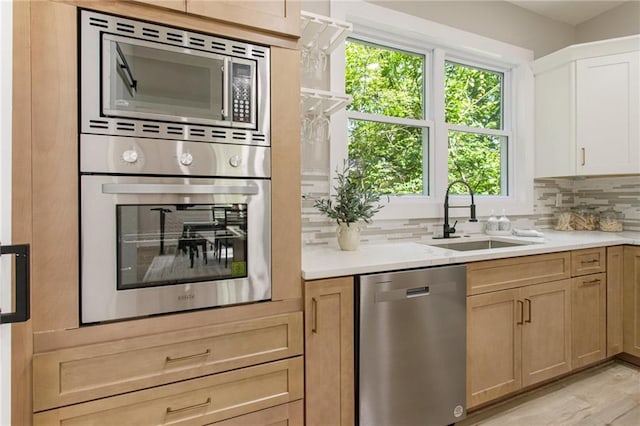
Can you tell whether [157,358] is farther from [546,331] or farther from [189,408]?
[546,331]

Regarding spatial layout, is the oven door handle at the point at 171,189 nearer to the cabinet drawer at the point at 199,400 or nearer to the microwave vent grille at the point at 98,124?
the microwave vent grille at the point at 98,124

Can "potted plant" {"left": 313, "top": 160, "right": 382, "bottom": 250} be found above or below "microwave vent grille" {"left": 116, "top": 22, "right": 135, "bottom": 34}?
below

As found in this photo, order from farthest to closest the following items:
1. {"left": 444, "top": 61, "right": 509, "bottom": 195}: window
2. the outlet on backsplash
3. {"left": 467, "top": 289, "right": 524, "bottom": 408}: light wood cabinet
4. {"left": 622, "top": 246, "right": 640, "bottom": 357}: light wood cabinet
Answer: the outlet on backsplash
{"left": 444, "top": 61, "right": 509, "bottom": 195}: window
{"left": 622, "top": 246, "right": 640, "bottom": 357}: light wood cabinet
{"left": 467, "top": 289, "right": 524, "bottom": 408}: light wood cabinet

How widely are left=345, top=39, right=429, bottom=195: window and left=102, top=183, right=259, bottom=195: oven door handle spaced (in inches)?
46.4

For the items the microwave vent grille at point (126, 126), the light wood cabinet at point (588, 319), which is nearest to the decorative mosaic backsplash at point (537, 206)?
the light wood cabinet at point (588, 319)

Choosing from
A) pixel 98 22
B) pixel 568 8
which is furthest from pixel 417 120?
pixel 98 22

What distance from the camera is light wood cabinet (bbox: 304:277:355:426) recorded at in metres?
1.47

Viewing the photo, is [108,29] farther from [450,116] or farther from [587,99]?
[587,99]

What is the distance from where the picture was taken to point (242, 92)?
138 cm

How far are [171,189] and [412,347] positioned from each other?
1.28 m

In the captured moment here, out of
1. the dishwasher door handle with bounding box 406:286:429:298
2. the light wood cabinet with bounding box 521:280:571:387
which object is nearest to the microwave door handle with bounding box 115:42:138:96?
the dishwasher door handle with bounding box 406:286:429:298

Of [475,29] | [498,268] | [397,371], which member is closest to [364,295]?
[397,371]

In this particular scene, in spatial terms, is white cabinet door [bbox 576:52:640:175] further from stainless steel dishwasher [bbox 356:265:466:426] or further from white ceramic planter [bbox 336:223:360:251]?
white ceramic planter [bbox 336:223:360:251]

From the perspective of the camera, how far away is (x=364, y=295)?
5.08 ft
